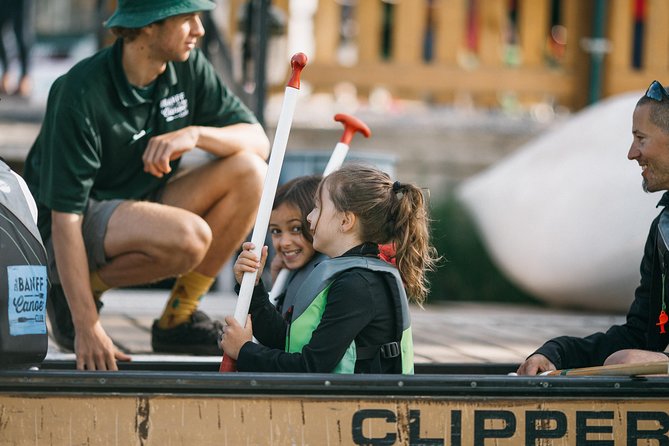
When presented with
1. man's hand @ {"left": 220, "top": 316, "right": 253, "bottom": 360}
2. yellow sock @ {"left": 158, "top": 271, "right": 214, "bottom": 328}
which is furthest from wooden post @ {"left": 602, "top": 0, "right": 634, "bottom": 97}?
man's hand @ {"left": 220, "top": 316, "right": 253, "bottom": 360}

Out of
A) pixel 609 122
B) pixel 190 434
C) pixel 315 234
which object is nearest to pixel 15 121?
pixel 609 122

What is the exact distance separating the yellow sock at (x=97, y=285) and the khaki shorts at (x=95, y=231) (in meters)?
0.05

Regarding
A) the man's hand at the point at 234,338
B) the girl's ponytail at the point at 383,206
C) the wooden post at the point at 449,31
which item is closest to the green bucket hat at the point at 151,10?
the girl's ponytail at the point at 383,206

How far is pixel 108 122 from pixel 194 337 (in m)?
0.86

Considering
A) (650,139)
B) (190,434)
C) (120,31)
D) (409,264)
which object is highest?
(120,31)

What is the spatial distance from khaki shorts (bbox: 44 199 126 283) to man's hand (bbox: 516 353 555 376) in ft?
4.95

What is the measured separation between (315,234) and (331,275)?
214 mm

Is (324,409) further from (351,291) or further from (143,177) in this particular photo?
(143,177)

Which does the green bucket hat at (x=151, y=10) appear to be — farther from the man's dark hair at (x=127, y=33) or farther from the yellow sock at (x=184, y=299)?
the yellow sock at (x=184, y=299)

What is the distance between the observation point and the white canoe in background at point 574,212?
636 centimetres

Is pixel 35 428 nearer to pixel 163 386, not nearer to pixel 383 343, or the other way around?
pixel 163 386

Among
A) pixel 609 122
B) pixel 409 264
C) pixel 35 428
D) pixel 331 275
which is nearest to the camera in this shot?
pixel 35 428

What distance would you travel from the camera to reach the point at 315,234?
313 centimetres

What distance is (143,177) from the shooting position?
4.12 m
